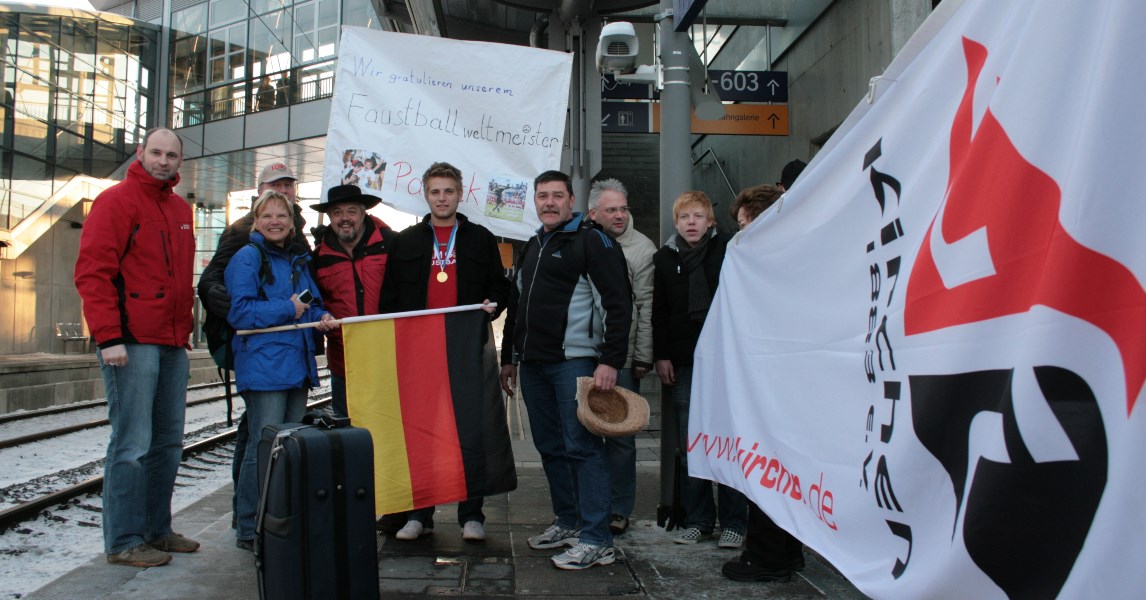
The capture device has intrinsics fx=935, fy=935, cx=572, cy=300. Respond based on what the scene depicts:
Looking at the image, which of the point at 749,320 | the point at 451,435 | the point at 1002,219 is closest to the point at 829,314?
the point at 749,320

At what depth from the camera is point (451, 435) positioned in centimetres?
450

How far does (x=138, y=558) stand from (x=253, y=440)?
705 millimetres

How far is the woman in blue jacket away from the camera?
4430mm

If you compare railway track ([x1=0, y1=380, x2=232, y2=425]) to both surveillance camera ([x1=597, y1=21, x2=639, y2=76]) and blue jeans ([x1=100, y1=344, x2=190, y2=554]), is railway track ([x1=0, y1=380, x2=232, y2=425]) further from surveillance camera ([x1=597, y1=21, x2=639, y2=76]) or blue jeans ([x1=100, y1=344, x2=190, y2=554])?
surveillance camera ([x1=597, y1=21, x2=639, y2=76])

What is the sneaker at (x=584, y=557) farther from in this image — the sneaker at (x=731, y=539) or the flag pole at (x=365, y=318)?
the flag pole at (x=365, y=318)

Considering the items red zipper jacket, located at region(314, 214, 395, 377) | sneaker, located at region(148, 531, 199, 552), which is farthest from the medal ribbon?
sneaker, located at region(148, 531, 199, 552)

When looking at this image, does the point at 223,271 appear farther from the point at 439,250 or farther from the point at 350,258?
the point at 439,250

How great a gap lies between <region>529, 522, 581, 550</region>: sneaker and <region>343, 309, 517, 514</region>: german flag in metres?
0.34

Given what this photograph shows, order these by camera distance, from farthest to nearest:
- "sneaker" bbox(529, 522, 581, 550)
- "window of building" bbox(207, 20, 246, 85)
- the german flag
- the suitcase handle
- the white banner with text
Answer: "window of building" bbox(207, 20, 246, 85) → the white banner with text → "sneaker" bbox(529, 522, 581, 550) → the german flag → the suitcase handle

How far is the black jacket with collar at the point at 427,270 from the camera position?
16.0 ft

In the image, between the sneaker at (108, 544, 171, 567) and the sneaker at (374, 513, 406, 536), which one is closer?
the sneaker at (108, 544, 171, 567)

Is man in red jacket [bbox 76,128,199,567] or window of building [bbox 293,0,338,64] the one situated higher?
window of building [bbox 293,0,338,64]

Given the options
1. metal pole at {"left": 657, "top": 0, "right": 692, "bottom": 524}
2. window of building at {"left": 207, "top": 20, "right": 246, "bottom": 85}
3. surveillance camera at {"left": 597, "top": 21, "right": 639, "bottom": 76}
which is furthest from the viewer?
window of building at {"left": 207, "top": 20, "right": 246, "bottom": 85}

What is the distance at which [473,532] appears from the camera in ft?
15.6
